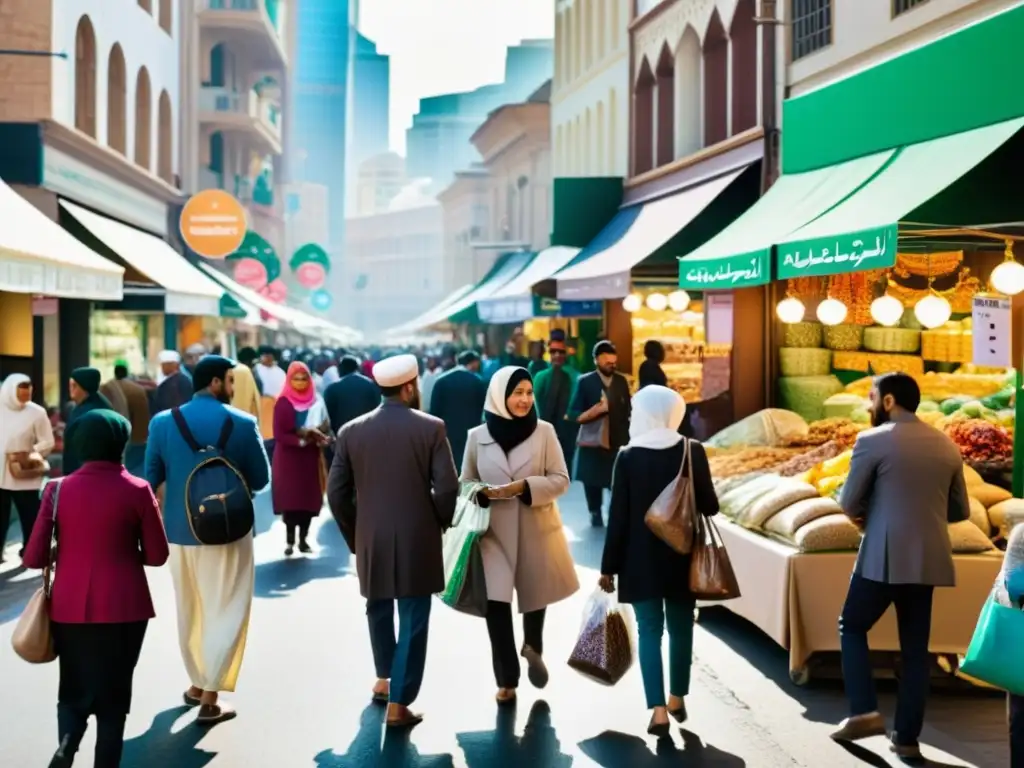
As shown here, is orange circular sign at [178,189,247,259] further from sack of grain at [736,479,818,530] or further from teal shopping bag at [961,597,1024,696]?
teal shopping bag at [961,597,1024,696]

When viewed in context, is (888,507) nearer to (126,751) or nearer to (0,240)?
(126,751)

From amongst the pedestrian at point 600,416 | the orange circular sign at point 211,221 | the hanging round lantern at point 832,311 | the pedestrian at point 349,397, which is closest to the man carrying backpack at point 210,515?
the pedestrian at point 349,397

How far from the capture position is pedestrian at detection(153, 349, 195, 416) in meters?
16.3

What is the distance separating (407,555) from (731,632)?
3.63 m

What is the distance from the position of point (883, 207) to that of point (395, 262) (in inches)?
4227

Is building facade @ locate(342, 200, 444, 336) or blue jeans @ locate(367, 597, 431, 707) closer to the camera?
blue jeans @ locate(367, 597, 431, 707)

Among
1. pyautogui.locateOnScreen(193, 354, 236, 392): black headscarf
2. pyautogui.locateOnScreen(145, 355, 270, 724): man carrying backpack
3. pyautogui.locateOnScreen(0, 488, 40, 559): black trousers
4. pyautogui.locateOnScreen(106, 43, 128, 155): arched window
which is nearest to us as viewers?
pyautogui.locateOnScreen(145, 355, 270, 724): man carrying backpack

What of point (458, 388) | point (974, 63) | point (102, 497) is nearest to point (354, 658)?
point (102, 497)

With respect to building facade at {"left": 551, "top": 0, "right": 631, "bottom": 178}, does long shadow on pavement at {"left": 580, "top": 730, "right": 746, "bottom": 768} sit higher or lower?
lower

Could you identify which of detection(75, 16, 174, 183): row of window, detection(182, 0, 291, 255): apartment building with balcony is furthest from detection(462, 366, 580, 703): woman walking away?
detection(182, 0, 291, 255): apartment building with balcony

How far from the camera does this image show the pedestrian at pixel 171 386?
1633cm

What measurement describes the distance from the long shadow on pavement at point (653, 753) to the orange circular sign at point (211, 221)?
21855 millimetres

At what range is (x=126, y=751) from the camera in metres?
6.88

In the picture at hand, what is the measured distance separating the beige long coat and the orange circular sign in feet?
69.0
